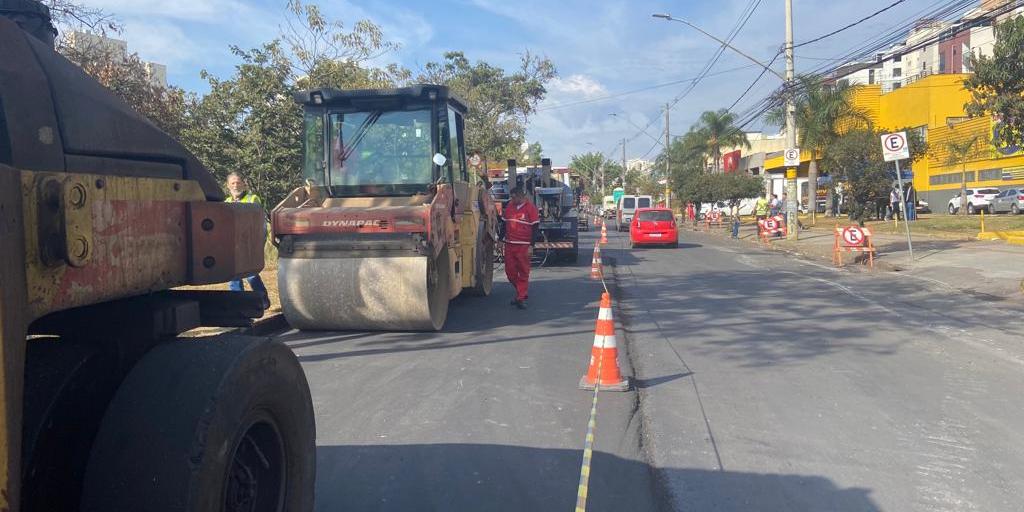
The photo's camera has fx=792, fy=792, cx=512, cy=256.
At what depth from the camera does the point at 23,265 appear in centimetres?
214

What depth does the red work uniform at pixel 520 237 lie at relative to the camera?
12.3 meters

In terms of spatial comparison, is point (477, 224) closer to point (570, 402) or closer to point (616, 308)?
point (616, 308)

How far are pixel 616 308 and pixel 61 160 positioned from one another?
10636 mm

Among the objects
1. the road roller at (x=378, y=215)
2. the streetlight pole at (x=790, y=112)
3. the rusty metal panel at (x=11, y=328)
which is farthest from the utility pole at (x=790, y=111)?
the rusty metal panel at (x=11, y=328)

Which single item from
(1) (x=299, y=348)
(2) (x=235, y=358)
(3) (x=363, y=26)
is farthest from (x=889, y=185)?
(2) (x=235, y=358)

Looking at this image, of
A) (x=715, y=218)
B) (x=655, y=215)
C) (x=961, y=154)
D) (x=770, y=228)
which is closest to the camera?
(x=655, y=215)

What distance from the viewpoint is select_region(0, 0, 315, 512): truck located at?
7.34ft

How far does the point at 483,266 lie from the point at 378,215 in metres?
4.04

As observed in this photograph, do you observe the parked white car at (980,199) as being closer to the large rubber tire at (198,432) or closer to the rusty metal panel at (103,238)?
the large rubber tire at (198,432)

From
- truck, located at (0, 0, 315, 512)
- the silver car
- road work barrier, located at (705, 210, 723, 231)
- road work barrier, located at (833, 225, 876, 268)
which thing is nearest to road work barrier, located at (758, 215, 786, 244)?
road work barrier, located at (833, 225, 876, 268)

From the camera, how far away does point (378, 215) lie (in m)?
9.38

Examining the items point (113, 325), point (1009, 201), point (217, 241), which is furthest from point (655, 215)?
point (113, 325)

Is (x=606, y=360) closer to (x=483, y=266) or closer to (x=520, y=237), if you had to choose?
(x=520, y=237)

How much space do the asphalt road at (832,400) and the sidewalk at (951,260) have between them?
1705 millimetres
